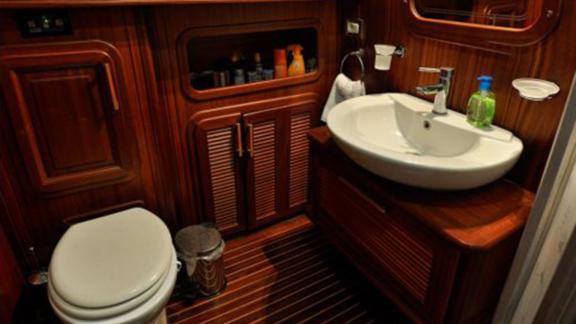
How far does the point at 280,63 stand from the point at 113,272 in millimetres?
1123

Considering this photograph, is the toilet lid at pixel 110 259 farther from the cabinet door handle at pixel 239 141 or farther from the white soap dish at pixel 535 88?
the white soap dish at pixel 535 88

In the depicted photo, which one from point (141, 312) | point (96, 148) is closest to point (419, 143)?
point (141, 312)

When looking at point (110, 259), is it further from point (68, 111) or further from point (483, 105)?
point (483, 105)

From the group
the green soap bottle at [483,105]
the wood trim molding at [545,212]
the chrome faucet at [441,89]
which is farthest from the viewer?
the chrome faucet at [441,89]

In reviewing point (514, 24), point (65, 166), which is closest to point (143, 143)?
point (65, 166)

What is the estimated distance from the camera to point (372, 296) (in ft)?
5.42

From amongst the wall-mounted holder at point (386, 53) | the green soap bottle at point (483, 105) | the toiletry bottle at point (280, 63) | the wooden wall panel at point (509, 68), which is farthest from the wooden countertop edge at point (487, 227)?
the toiletry bottle at point (280, 63)

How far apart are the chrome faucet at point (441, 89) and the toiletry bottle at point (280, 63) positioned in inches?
26.3

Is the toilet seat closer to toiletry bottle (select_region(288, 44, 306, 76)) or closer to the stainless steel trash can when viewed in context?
the stainless steel trash can

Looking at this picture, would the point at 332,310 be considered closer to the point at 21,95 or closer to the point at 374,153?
the point at 374,153

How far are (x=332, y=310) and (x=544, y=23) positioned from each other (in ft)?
4.11

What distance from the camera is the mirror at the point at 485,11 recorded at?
1.10 metres

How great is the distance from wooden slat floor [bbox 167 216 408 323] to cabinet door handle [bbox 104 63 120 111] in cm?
85

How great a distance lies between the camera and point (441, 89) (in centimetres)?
132
